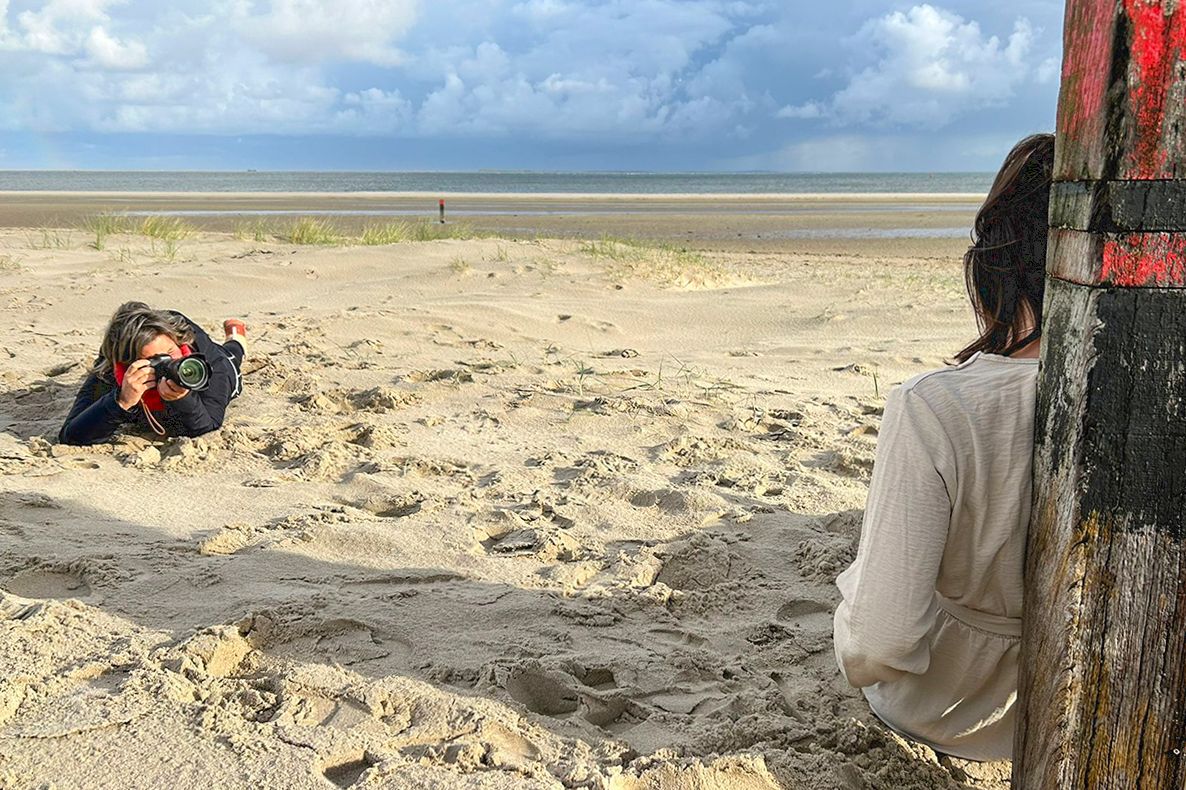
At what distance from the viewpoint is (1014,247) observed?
6.13 ft

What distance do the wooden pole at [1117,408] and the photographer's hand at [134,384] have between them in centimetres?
359

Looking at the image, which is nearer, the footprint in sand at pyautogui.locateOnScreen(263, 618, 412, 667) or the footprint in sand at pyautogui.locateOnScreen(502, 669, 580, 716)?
the footprint in sand at pyautogui.locateOnScreen(502, 669, 580, 716)

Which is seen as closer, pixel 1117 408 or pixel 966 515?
pixel 1117 408

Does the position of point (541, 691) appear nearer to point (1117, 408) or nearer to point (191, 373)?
point (1117, 408)

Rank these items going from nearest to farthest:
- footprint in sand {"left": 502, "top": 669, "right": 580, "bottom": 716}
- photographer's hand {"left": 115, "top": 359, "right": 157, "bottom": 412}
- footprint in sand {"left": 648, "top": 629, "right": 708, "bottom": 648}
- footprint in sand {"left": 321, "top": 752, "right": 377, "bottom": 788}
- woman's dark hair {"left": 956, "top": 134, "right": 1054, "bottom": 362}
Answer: woman's dark hair {"left": 956, "top": 134, "right": 1054, "bottom": 362}, footprint in sand {"left": 321, "top": 752, "right": 377, "bottom": 788}, footprint in sand {"left": 502, "top": 669, "right": 580, "bottom": 716}, footprint in sand {"left": 648, "top": 629, "right": 708, "bottom": 648}, photographer's hand {"left": 115, "top": 359, "right": 157, "bottom": 412}

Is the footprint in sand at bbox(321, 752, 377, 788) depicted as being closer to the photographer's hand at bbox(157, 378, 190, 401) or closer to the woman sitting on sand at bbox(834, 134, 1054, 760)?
the woman sitting on sand at bbox(834, 134, 1054, 760)

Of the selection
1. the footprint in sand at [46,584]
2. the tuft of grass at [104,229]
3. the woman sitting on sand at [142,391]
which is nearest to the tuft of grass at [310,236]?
the tuft of grass at [104,229]

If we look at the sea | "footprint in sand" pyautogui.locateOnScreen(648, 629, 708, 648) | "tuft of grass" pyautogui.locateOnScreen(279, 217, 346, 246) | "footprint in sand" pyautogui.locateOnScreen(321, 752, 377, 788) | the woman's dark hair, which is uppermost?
the sea

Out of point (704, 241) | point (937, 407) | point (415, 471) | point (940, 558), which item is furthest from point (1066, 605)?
point (704, 241)

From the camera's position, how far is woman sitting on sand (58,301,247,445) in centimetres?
411

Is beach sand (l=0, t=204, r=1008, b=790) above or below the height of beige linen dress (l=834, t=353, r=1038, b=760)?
below

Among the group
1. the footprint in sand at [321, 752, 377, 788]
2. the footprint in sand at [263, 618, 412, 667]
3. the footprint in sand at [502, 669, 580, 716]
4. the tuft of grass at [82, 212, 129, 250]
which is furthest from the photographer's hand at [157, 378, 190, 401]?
the tuft of grass at [82, 212, 129, 250]

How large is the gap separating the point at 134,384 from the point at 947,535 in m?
3.42

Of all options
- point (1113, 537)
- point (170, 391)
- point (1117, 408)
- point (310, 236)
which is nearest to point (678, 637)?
point (1113, 537)
